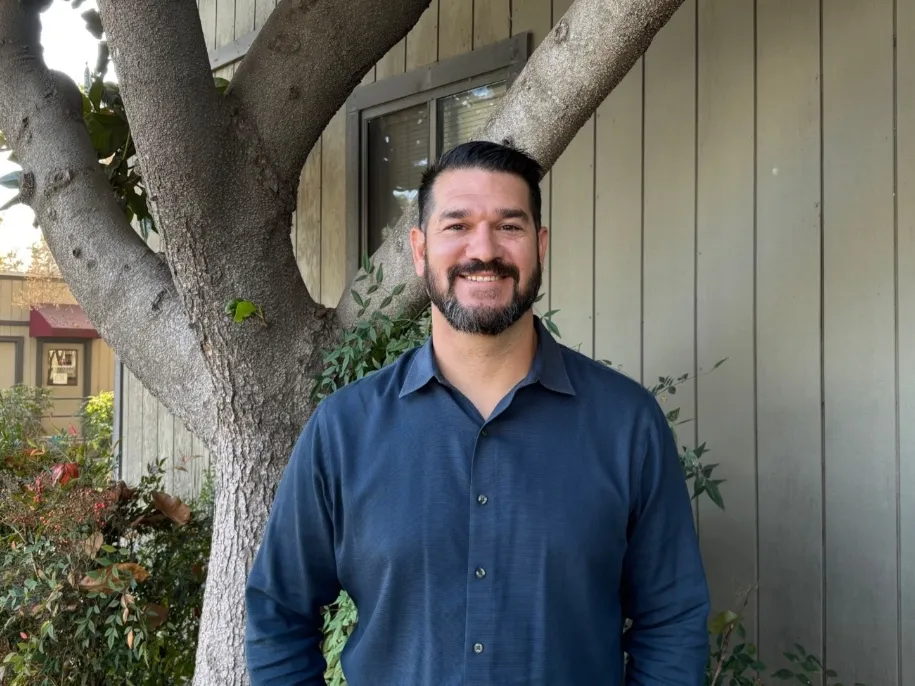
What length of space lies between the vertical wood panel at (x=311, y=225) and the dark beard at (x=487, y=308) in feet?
11.5

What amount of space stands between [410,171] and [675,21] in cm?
161

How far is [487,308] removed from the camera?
1.68 metres

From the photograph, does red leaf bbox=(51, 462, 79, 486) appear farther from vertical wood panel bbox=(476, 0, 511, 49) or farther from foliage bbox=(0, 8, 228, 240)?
vertical wood panel bbox=(476, 0, 511, 49)

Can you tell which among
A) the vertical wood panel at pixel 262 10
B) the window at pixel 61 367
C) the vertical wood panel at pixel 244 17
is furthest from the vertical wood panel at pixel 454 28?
the window at pixel 61 367

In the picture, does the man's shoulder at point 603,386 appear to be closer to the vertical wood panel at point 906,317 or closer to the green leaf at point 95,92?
the vertical wood panel at point 906,317

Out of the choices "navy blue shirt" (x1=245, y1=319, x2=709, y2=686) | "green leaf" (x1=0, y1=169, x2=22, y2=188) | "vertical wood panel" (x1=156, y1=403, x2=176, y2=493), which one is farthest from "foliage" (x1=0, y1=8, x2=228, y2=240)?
"navy blue shirt" (x1=245, y1=319, x2=709, y2=686)

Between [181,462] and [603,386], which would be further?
[181,462]

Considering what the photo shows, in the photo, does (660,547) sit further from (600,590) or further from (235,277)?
(235,277)

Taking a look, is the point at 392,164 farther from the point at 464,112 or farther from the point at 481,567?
the point at 481,567

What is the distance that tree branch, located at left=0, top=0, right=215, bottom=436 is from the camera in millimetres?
3199

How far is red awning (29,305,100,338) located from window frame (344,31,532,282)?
46.8ft

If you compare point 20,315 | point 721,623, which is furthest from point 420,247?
point 20,315

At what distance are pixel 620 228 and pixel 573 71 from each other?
1.41 metres

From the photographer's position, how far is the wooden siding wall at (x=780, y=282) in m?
2.94
